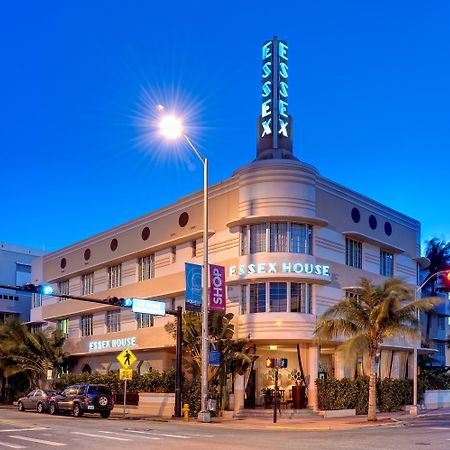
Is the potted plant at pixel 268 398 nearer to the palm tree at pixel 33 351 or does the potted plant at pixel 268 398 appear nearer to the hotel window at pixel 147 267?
the hotel window at pixel 147 267

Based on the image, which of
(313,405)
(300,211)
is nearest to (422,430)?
(313,405)

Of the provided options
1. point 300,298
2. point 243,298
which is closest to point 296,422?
point 300,298

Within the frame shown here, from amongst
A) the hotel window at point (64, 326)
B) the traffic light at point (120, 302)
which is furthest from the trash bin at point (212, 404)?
the hotel window at point (64, 326)

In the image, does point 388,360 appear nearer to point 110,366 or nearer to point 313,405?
point 313,405

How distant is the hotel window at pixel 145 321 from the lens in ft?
143

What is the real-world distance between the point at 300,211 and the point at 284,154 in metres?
6.06

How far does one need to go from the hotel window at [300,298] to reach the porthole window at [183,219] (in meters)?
8.37

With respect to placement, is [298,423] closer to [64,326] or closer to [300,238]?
[300,238]

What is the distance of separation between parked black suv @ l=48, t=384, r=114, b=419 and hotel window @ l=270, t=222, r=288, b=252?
10.9m

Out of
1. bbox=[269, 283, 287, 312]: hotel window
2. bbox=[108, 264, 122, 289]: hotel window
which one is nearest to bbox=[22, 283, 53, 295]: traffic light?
bbox=[269, 283, 287, 312]: hotel window

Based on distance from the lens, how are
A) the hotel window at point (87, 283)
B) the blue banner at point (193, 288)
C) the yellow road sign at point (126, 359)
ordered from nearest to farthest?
1. the blue banner at point (193, 288)
2. the yellow road sign at point (126, 359)
3. the hotel window at point (87, 283)

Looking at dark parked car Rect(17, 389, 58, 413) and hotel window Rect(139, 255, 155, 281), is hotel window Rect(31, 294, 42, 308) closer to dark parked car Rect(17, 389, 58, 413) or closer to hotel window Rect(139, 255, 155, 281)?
hotel window Rect(139, 255, 155, 281)

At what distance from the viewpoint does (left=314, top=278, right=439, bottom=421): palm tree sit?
30.6 metres

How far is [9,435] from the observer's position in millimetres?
22359
